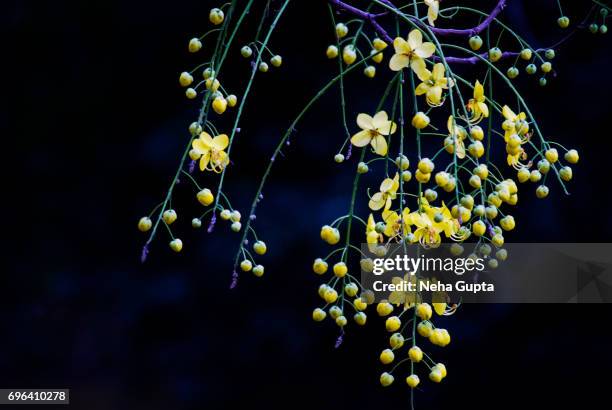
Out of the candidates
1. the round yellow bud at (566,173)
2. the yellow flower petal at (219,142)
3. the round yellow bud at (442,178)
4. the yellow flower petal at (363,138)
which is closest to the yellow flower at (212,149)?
the yellow flower petal at (219,142)

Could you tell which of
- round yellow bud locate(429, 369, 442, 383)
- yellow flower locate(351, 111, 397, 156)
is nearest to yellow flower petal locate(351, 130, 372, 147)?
yellow flower locate(351, 111, 397, 156)

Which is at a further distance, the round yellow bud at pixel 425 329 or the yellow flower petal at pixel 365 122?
the yellow flower petal at pixel 365 122

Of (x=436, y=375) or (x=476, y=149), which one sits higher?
(x=476, y=149)

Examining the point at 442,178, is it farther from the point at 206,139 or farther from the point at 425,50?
the point at 206,139

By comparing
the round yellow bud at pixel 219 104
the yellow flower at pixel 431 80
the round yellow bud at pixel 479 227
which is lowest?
the round yellow bud at pixel 479 227

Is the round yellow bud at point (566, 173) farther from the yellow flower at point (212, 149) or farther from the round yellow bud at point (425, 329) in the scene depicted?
the yellow flower at point (212, 149)

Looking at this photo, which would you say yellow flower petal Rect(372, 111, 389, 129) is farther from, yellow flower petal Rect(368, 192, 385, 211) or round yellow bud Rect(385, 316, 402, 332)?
round yellow bud Rect(385, 316, 402, 332)

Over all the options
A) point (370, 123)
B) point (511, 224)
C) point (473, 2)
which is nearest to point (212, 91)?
point (370, 123)

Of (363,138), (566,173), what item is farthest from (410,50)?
(566,173)
